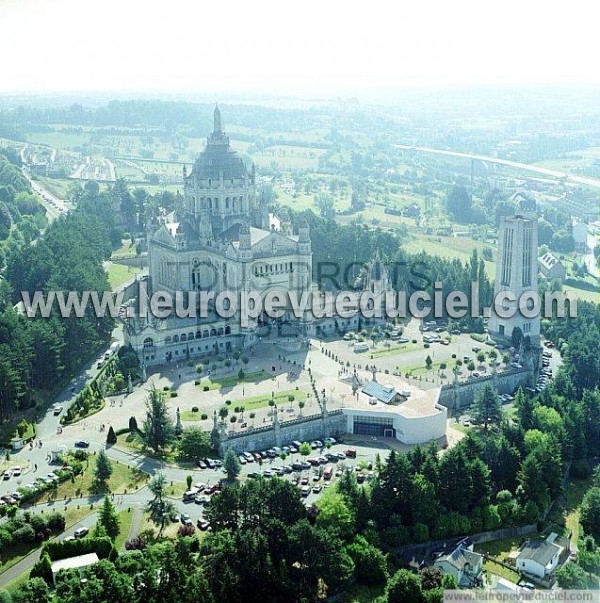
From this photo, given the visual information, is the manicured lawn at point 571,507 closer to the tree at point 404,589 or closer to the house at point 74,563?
the tree at point 404,589

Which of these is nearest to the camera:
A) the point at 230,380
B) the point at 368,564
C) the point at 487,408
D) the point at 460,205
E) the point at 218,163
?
the point at 368,564

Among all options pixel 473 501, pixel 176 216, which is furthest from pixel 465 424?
pixel 176 216

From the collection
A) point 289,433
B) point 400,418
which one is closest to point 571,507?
point 400,418

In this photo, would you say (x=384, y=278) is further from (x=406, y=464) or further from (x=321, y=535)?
(x=321, y=535)

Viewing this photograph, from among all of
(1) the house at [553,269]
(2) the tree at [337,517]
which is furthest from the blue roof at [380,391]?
(1) the house at [553,269]

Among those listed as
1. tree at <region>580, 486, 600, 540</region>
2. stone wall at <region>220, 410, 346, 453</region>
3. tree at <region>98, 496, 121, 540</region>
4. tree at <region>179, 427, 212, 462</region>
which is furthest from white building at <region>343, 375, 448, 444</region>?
tree at <region>98, 496, 121, 540</region>

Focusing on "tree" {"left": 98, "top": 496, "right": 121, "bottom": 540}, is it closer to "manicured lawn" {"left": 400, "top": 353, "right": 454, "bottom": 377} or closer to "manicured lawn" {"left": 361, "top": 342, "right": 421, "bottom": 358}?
"manicured lawn" {"left": 400, "top": 353, "right": 454, "bottom": 377}

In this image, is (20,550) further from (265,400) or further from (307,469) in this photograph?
(265,400)
